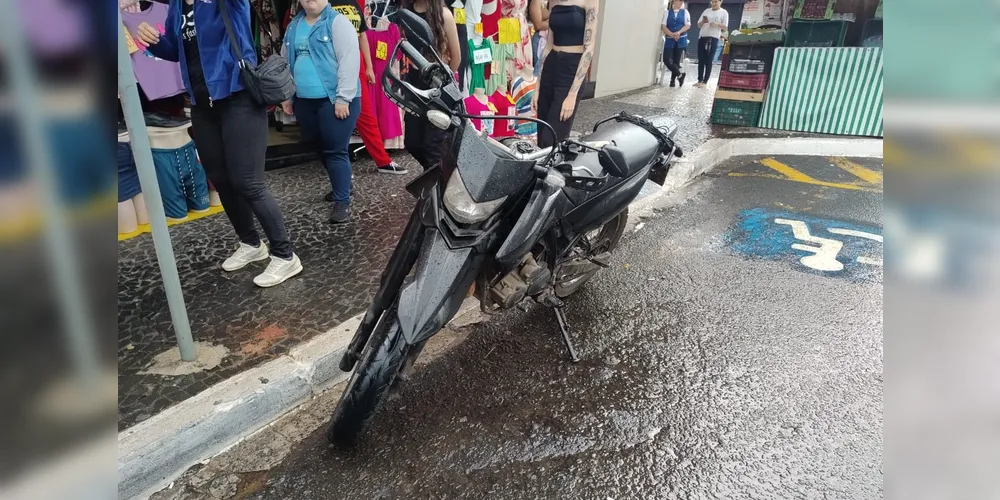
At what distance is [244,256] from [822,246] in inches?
174

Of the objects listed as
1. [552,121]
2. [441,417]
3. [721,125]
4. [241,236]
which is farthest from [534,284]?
[721,125]

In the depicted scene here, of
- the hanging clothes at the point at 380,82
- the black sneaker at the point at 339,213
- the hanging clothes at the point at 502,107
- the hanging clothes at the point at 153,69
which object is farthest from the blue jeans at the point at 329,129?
the hanging clothes at the point at 502,107

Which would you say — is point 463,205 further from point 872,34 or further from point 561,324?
point 872,34

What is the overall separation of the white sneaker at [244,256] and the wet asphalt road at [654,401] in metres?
1.61

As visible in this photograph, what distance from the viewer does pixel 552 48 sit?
479 centimetres

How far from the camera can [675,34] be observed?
517 inches

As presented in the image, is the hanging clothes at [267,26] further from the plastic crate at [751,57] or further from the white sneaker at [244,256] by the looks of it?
the plastic crate at [751,57]

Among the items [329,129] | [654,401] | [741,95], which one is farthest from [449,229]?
[741,95]

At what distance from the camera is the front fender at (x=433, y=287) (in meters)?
2.21

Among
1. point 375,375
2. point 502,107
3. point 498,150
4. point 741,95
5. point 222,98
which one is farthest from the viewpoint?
point 741,95

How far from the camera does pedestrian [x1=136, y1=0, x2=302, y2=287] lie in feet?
10.3
